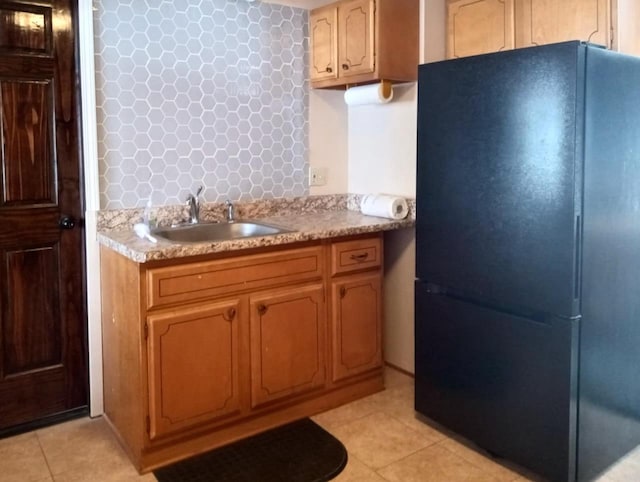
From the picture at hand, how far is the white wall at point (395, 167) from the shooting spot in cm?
311

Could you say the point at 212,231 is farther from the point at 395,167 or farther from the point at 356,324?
the point at 395,167

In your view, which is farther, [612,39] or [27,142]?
[27,142]

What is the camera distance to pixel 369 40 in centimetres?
288

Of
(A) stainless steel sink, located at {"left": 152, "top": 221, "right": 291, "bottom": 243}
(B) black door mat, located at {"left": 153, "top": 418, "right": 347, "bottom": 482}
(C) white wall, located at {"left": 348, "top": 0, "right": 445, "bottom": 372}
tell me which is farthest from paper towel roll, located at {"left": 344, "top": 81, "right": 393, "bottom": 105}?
(B) black door mat, located at {"left": 153, "top": 418, "right": 347, "bottom": 482}

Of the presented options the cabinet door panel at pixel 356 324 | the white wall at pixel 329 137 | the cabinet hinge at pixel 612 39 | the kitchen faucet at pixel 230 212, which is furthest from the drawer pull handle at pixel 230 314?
the cabinet hinge at pixel 612 39

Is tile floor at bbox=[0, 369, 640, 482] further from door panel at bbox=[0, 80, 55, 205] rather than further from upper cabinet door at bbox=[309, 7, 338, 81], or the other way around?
upper cabinet door at bbox=[309, 7, 338, 81]

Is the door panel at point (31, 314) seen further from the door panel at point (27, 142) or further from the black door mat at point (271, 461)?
the black door mat at point (271, 461)

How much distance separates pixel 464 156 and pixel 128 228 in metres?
1.54

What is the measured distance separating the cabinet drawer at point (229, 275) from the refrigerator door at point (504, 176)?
0.53 metres

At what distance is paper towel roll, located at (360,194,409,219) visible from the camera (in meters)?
3.01

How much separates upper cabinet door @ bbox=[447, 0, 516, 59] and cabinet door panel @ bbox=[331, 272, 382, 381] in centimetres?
119

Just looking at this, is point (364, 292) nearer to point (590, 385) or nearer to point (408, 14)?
point (590, 385)

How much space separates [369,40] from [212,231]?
1.21 m

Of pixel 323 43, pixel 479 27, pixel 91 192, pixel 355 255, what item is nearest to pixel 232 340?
pixel 355 255
